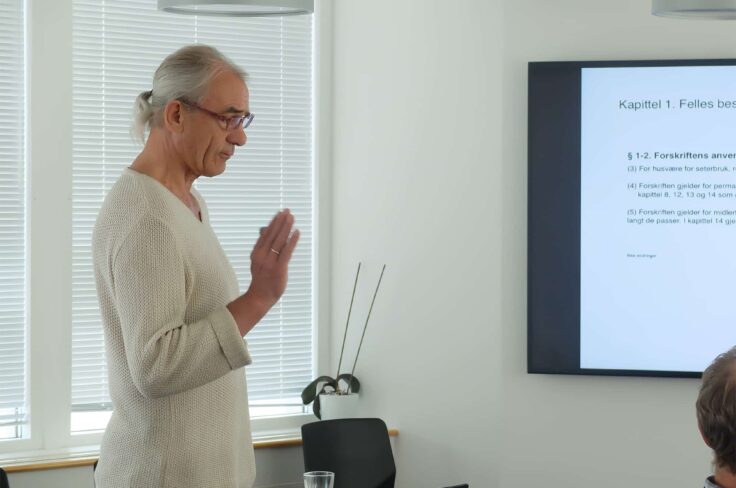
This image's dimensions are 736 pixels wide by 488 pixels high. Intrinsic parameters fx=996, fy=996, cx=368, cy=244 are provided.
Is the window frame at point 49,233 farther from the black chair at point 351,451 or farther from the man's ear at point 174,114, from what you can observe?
the man's ear at point 174,114

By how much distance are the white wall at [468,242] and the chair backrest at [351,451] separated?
25 cm

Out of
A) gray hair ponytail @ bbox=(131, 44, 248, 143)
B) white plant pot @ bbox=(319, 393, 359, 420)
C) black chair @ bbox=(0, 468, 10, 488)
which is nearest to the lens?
gray hair ponytail @ bbox=(131, 44, 248, 143)

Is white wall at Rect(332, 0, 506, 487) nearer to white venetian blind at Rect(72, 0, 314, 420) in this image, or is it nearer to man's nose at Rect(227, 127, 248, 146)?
white venetian blind at Rect(72, 0, 314, 420)

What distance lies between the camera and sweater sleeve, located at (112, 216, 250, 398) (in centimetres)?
179

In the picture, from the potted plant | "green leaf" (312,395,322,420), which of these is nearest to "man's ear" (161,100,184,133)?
the potted plant

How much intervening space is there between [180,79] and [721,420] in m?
1.20

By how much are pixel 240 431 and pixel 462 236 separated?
2269 millimetres

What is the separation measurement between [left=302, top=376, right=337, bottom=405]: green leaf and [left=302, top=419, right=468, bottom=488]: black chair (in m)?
0.27

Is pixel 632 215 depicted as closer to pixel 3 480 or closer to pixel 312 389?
pixel 312 389

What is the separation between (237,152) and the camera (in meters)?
4.35

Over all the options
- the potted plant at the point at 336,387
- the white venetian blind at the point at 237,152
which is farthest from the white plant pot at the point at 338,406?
the white venetian blind at the point at 237,152

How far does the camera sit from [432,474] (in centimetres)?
427

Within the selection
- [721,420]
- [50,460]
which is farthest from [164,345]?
[50,460]

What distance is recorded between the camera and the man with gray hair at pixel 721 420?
1729 mm
